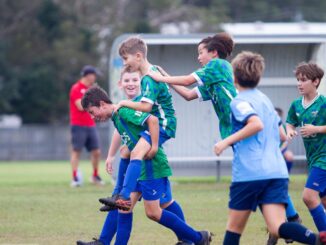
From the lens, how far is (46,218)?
1182 cm

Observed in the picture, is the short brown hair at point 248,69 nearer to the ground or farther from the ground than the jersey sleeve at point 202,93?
farther from the ground

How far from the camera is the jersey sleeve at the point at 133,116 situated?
8.58m

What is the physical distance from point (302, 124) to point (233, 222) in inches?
104

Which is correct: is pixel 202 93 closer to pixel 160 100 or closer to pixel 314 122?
pixel 160 100

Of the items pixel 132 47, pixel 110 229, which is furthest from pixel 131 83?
pixel 110 229

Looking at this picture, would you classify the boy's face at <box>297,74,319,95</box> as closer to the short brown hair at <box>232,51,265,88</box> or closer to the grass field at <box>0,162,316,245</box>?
the grass field at <box>0,162,316,245</box>

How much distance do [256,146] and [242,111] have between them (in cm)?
31

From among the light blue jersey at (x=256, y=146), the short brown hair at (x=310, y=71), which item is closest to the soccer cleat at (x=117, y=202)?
the light blue jersey at (x=256, y=146)

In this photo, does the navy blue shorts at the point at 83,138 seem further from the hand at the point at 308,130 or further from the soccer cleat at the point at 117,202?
the soccer cleat at the point at 117,202

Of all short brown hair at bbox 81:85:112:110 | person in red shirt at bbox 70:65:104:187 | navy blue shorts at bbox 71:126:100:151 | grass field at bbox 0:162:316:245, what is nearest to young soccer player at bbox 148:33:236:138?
short brown hair at bbox 81:85:112:110

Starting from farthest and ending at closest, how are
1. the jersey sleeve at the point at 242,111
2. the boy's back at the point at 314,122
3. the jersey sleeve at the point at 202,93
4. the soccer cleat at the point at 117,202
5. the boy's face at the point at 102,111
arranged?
the boy's back at the point at 314,122, the jersey sleeve at the point at 202,93, the boy's face at the point at 102,111, the soccer cleat at the point at 117,202, the jersey sleeve at the point at 242,111

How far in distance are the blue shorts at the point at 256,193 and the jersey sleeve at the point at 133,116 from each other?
4.99 ft

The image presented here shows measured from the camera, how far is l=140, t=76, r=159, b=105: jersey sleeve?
8.46 meters

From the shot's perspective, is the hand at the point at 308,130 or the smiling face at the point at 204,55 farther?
the hand at the point at 308,130
